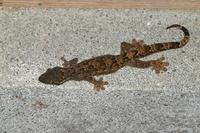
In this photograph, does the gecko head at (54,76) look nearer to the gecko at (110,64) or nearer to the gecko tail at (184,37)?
the gecko at (110,64)

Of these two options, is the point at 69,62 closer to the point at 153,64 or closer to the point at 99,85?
the point at 99,85

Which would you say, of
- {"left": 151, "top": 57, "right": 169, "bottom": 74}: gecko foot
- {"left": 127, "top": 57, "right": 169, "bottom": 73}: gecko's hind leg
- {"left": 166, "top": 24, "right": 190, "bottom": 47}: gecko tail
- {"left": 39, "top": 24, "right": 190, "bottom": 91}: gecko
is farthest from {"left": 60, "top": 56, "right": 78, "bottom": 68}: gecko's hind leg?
{"left": 166, "top": 24, "right": 190, "bottom": 47}: gecko tail

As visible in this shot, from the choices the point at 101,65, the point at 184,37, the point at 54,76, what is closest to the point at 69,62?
the point at 54,76

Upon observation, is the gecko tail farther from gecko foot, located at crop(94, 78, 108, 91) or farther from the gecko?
gecko foot, located at crop(94, 78, 108, 91)

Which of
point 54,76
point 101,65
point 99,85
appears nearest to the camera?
point 99,85

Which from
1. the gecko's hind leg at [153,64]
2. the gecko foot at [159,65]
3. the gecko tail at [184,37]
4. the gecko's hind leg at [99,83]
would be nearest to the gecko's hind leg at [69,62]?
the gecko's hind leg at [99,83]
